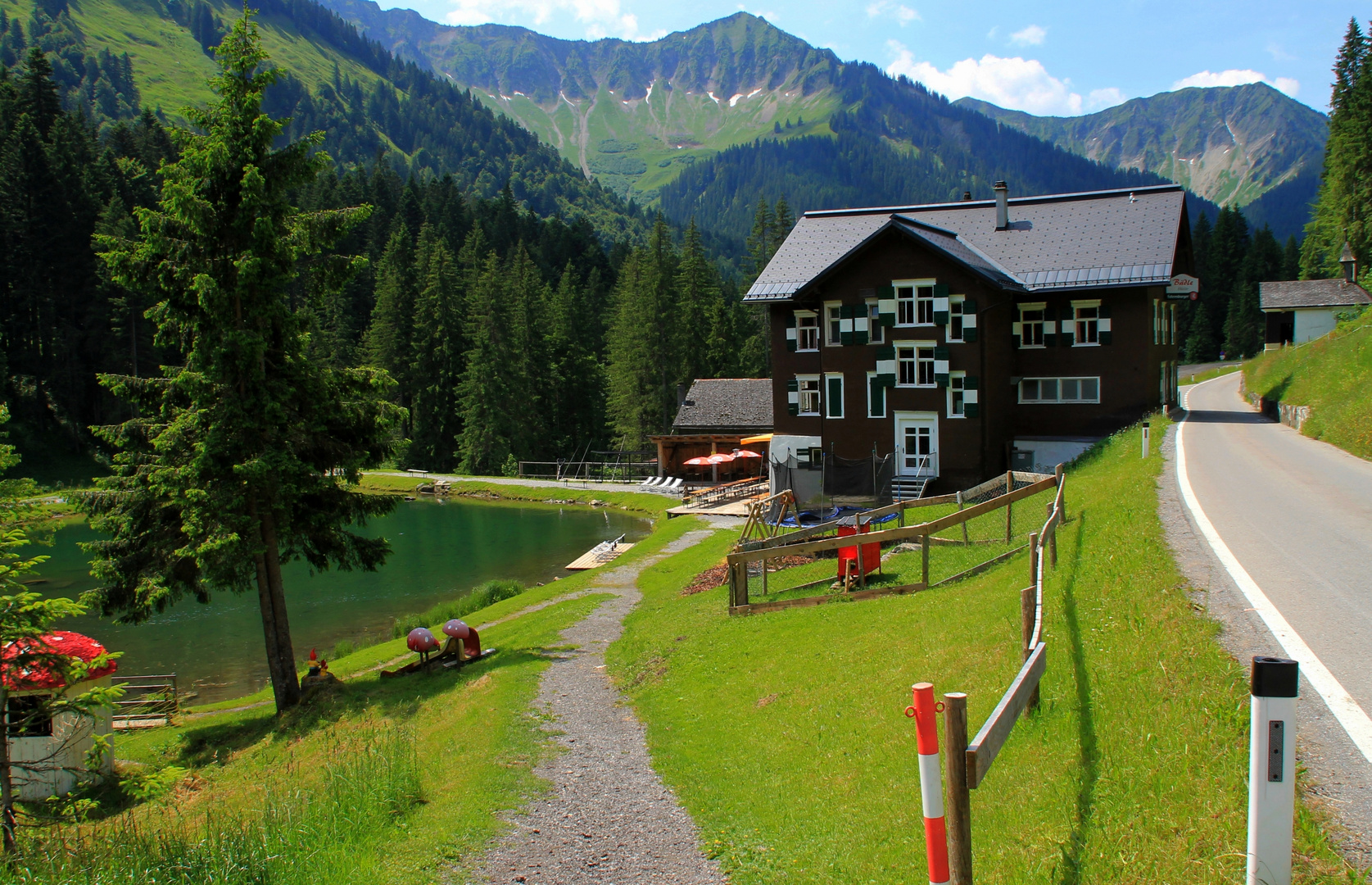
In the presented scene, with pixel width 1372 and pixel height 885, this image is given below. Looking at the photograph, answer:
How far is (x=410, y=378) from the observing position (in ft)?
286

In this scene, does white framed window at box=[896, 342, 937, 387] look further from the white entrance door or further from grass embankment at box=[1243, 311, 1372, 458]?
grass embankment at box=[1243, 311, 1372, 458]

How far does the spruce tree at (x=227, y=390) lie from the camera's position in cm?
1895

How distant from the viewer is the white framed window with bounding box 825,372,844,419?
125ft

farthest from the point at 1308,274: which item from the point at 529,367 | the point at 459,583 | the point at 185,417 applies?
the point at 185,417

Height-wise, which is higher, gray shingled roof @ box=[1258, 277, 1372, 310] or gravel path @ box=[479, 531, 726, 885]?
gray shingled roof @ box=[1258, 277, 1372, 310]

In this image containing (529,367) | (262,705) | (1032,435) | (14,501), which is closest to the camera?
(14,501)

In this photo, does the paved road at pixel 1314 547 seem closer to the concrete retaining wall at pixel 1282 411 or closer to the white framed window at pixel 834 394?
the concrete retaining wall at pixel 1282 411

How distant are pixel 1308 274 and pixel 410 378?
87.9m

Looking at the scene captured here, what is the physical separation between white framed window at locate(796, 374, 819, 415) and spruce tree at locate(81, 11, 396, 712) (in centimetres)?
2315

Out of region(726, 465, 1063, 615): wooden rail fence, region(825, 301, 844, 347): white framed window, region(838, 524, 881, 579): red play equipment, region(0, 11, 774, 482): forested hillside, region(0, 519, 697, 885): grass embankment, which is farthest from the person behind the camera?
region(0, 11, 774, 482): forested hillside

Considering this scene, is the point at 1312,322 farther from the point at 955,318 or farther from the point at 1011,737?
the point at 1011,737

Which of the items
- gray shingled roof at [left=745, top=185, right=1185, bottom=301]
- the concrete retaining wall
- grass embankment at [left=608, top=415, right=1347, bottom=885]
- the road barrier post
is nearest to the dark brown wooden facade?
gray shingled roof at [left=745, top=185, right=1185, bottom=301]

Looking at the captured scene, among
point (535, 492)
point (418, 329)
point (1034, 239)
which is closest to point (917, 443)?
point (1034, 239)

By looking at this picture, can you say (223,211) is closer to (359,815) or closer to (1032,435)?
(359,815)
